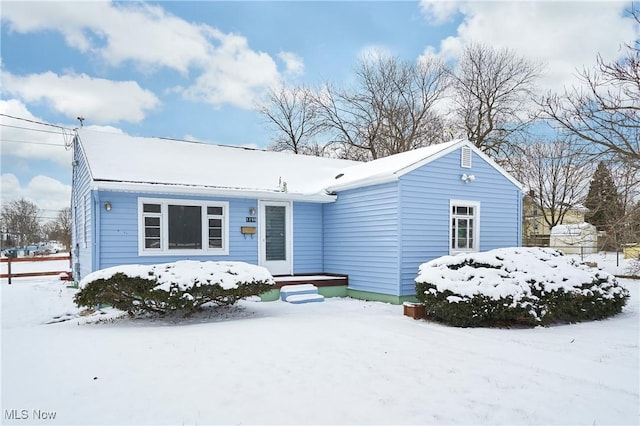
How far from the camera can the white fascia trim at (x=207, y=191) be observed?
9.09m

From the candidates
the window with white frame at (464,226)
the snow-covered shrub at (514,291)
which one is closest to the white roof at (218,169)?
the window with white frame at (464,226)

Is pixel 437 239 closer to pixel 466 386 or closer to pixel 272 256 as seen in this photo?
pixel 272 256

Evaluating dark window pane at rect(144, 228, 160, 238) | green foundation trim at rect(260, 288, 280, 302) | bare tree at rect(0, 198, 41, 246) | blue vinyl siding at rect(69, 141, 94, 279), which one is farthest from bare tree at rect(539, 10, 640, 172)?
bare tree at rect(0, 198, 41, 246)

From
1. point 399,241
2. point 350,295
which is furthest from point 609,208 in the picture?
point 350,295

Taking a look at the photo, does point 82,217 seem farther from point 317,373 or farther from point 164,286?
point 317,373

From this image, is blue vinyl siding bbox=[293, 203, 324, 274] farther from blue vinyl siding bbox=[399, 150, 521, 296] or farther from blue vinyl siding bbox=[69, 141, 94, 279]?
blue vinyl siding bbox=[69, 141, 94, 279]

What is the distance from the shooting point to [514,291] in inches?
278

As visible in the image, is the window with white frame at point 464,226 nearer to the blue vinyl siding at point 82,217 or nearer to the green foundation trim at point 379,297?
the green foundation trim at point 379,297

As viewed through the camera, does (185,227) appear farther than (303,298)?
Yes

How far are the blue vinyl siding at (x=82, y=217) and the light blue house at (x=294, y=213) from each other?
32 mm

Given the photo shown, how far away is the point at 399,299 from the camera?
32.0 ft

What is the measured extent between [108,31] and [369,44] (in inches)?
667

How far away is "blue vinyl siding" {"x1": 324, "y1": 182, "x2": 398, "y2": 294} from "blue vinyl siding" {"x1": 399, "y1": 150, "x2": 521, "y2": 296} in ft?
0.94

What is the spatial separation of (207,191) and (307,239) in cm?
328
